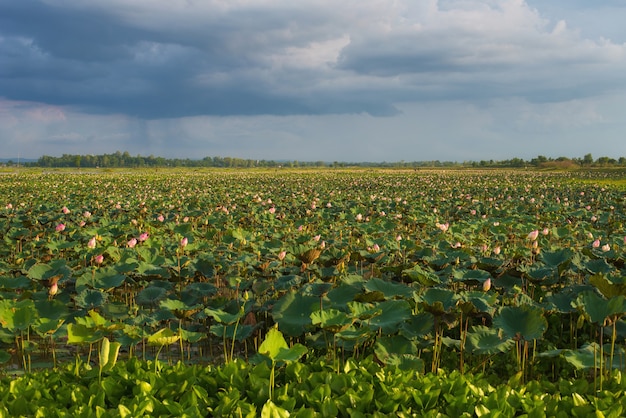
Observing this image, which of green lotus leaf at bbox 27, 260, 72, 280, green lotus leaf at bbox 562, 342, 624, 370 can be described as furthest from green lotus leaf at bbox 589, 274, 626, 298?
green lotus leaf at bbox 27, 260, 72, 280

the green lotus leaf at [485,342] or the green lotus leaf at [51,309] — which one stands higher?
the green lotus leaf at [51,309]

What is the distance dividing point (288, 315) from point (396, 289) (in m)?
1.03

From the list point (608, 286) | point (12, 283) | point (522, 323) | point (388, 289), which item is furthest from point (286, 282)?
point (12, 283)

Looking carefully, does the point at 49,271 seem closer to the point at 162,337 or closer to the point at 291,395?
the point at 162,337

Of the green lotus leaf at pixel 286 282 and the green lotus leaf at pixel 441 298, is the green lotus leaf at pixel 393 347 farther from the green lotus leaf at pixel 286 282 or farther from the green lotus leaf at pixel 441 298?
the green lotus leaf at pixel 286 282

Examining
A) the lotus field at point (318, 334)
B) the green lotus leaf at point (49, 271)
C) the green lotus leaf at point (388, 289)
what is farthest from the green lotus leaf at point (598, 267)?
the green lotus leaf at point (49, 271)

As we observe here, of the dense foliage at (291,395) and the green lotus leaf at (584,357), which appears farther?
the green lotus leaf at (584,357)

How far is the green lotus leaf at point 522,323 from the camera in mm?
3465

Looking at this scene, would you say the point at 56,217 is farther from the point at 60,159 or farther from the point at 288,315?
the point at 60,159

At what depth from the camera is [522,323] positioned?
356 centimetres

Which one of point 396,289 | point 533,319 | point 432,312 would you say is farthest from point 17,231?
point 533,319

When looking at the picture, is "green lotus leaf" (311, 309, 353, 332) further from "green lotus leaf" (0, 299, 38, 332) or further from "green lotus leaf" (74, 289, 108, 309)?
"green lotus leaf" (74, 289, 108, 309)

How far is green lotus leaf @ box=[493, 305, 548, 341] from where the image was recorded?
3.46 meters

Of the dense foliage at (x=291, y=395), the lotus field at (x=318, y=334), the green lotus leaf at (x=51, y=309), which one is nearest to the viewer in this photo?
the dense foliage at (x=291, y=395)
